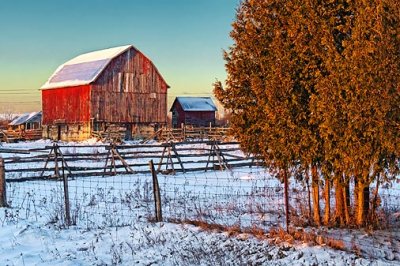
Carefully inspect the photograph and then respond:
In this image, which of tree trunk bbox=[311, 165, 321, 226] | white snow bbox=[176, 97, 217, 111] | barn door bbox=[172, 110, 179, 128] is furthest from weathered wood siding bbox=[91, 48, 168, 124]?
tree trunk bbox=[311, 165, 321, 226]

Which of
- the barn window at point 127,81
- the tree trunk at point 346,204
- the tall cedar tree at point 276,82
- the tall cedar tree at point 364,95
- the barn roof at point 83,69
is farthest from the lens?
the barn window at point 127,81

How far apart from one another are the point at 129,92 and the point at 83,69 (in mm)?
6360

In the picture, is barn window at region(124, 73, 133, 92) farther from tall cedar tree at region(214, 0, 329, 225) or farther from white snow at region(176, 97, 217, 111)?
tall cedar tree at region(214, 0, 329, 225)

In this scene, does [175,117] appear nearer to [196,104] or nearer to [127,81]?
[196,104]

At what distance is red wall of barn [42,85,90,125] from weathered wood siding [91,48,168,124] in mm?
1362

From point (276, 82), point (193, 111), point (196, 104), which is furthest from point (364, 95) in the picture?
point (196, 104)

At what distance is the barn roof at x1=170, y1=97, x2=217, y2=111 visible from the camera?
69.0m

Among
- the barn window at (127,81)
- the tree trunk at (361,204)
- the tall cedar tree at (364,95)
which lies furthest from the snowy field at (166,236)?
the barn window at (127,81)

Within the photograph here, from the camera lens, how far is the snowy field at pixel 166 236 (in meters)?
7.66

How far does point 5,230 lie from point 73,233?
1468mm

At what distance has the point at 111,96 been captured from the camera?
168 feet

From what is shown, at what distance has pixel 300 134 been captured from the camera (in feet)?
28.6

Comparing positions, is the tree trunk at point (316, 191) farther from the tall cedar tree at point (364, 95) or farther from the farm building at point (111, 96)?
the farm building at point (111, 96)

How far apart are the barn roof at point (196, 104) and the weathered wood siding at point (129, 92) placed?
1489 cm
